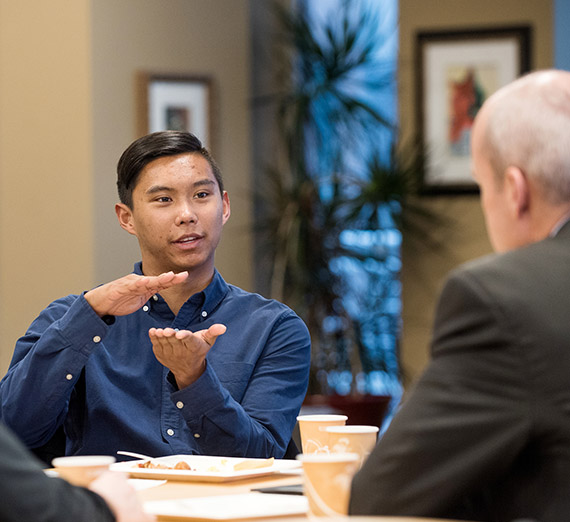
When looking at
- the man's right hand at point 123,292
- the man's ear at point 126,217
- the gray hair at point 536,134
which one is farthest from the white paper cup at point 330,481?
the man's ear at point 126,217

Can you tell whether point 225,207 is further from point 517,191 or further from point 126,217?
point 517,191

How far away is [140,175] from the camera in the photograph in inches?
101

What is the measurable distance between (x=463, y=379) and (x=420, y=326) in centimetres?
423

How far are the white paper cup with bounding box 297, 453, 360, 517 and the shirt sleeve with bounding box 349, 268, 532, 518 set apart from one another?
4.9 inches

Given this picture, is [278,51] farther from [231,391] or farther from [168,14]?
[231,391]

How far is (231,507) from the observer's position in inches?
59.0

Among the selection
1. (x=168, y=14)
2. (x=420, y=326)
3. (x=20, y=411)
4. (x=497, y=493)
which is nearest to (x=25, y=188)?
(x=168, y=14)

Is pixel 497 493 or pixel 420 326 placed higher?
pixel 497 493

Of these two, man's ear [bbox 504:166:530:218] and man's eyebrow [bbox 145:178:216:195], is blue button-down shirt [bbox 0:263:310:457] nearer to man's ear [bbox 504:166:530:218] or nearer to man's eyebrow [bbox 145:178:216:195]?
man's eyebrow [bbox 145:178:216:195]

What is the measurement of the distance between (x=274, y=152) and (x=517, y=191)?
173 inches

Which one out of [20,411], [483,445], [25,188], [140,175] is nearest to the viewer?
[483,445]

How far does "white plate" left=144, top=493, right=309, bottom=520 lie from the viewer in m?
1.44

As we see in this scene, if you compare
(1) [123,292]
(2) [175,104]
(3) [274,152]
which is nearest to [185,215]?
(1) [123,292]

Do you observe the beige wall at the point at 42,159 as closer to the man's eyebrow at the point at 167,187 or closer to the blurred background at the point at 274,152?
the blurred background at the point at 274,152
